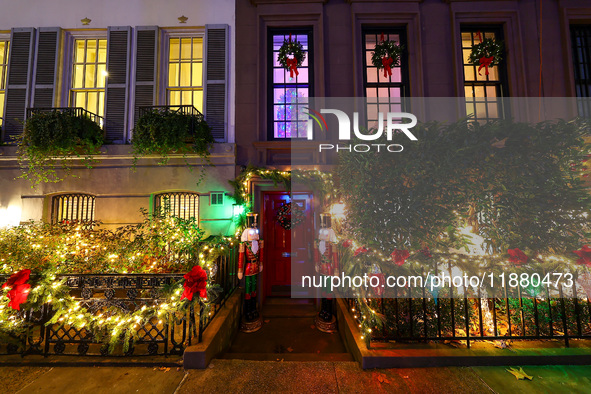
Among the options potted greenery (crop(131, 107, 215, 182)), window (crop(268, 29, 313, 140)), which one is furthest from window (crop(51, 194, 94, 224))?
window (crop(268, 29, 313, 140))

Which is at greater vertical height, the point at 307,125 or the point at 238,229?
the point at 307,125

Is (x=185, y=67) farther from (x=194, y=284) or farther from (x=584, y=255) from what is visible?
(x=584, y=255)

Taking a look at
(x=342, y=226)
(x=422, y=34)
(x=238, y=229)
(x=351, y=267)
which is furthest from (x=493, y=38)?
(x=238, y=229)

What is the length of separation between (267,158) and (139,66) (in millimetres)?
4749

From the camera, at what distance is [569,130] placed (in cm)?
393

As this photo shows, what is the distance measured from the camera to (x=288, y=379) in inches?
127

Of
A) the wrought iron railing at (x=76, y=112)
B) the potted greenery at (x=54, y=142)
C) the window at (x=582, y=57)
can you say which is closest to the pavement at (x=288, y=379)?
the potted greenery at (x=54, y=142)

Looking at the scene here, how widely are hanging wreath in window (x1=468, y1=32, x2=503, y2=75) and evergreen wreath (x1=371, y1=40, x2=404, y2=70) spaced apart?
7.06 ft

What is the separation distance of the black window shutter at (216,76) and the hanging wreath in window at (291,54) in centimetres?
168

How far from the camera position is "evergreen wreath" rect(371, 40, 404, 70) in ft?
22.1

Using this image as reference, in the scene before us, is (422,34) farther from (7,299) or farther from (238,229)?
(7,299)

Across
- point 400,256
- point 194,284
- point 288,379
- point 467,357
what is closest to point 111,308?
point 194,284

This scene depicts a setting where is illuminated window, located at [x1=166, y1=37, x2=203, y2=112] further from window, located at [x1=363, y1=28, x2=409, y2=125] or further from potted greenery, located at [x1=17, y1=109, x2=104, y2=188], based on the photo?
window, located at [x1=363, y1=28, x2=409, y2=125]

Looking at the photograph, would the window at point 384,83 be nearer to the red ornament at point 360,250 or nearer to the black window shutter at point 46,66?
the red ornament at point 360,250
